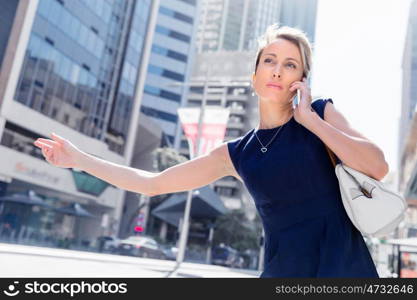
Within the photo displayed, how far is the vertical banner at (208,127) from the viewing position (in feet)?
54.3

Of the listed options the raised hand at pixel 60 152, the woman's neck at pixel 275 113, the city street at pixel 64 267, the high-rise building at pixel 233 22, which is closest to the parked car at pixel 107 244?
the city street at pixel 64 267

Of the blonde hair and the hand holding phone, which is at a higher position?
the blonde hair

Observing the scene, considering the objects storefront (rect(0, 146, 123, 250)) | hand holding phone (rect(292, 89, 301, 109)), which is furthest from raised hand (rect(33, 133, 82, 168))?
storefront (rect(0, 146, 123, 250))

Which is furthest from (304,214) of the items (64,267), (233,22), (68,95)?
(233,22)

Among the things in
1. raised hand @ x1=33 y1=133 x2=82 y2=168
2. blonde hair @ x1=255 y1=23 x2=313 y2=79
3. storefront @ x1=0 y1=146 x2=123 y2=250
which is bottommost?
raised hand @ x1=33 y1=133 x2=82 y2=168

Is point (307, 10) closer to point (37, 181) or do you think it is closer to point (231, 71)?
point (231, 71)

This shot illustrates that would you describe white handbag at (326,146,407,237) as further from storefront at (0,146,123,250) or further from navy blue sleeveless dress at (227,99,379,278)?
storefront at (0,146,123,250)

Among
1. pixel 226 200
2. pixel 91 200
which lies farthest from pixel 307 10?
pixel 91 200

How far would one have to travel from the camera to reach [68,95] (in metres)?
31.2

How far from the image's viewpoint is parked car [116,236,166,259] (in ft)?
83.8

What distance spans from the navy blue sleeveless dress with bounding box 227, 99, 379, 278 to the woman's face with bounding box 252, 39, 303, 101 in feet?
0.43

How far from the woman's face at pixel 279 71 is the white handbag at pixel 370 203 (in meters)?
0.39

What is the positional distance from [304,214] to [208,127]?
50.6ft

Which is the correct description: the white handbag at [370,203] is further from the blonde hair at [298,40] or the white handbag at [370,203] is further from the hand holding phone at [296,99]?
the blonde hair at [298,40]
